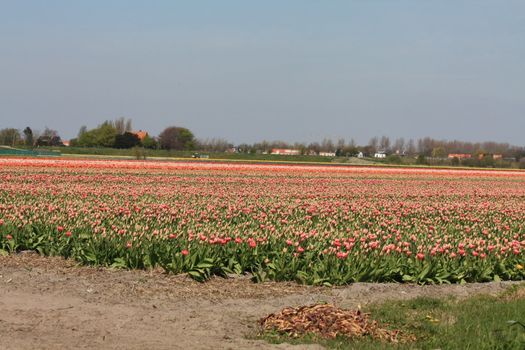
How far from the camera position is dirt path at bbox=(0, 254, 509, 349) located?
7723 mm

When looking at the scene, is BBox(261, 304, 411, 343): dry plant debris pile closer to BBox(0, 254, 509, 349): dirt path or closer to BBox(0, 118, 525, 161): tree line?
BBox(0, 254, 509, 349): dirt path

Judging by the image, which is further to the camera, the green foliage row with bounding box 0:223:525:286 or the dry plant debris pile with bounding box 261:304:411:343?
the green foliage row with bounding box 0:223:525:286

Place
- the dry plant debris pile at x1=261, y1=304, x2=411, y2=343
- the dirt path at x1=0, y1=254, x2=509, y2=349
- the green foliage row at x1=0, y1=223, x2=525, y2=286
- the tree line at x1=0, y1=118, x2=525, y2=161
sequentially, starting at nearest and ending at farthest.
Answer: the dirt path at x1=0, y1=254, x2=509, y2=349 → the dry plant debris pile at x1=261, y1=304, x2=411, y2=343 → the green foliage row at x1=0, y1=223, x2=525, y2=286 → the tree line at x1=0, y1=118, x2=525, y2=161

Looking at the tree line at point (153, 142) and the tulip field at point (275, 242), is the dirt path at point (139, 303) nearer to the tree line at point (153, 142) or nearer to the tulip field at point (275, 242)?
the tulip field at point (275, 242)

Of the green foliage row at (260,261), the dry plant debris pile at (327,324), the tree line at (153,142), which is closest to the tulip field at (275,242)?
the green foliage row at (260,261)

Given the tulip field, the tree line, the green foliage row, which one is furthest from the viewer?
the tree line

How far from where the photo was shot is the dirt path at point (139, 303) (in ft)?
25.3

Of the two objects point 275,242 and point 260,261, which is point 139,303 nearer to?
point 260,261

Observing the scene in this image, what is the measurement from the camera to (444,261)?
12461 mm

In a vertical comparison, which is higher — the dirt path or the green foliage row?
the green foliage row

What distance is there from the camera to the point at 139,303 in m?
9.55

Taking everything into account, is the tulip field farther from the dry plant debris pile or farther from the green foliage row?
the dry plant debris pile

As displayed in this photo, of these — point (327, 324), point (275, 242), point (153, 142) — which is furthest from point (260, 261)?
point (153, 142)

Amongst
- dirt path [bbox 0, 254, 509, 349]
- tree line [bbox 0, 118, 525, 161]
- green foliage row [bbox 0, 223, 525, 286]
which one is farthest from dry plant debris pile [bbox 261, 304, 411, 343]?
tree line [bbox 0, 118, 525, 161]
